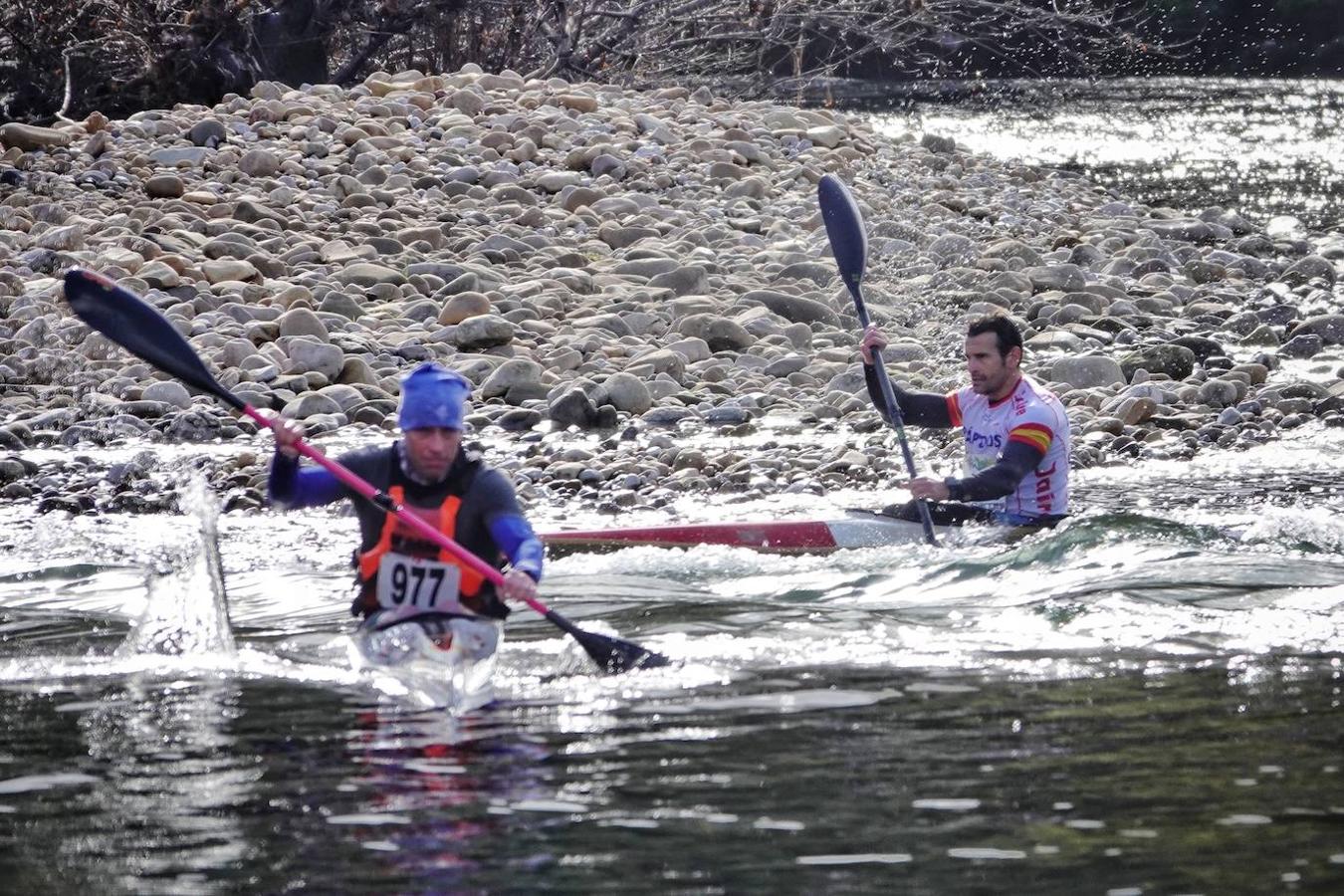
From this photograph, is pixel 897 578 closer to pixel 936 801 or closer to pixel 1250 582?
pixel 1250 582

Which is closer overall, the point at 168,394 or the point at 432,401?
the point at 432,401

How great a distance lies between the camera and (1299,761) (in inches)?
183

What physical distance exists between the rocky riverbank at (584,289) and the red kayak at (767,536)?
116cm

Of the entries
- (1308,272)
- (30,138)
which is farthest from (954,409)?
(30,138)

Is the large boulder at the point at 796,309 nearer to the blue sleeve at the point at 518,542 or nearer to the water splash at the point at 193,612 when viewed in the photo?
the water splash at the point at 193,612

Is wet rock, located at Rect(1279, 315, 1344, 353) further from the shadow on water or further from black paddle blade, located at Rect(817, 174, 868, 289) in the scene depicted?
the shadow on water

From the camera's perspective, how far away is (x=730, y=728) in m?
5.19

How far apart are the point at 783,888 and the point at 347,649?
286 cm

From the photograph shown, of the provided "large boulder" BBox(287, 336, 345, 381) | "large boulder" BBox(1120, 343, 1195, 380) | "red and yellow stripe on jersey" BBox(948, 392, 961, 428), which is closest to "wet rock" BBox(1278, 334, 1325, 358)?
"large boulder" BBox(1120, 343, 1195, 380)

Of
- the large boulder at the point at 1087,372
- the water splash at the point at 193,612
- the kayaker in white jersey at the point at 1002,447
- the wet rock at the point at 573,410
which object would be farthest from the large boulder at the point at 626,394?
the water splash at the point at 193,612

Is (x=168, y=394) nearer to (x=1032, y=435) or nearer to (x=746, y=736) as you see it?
(x=1032, y=435)

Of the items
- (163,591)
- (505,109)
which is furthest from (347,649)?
(505,109)

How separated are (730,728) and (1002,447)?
11.3 feet

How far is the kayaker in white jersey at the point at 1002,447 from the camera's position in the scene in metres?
8.02
